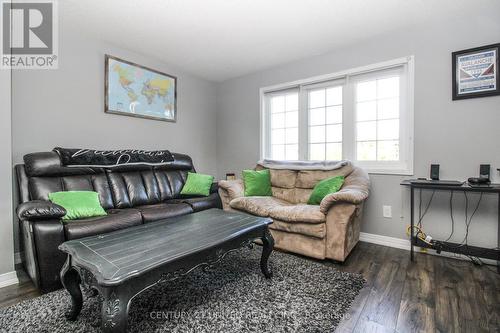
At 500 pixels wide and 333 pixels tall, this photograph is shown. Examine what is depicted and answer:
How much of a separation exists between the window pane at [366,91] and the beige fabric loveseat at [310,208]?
2.88ft

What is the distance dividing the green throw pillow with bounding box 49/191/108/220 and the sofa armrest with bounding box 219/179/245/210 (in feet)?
4.64

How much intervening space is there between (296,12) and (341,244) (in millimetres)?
2265

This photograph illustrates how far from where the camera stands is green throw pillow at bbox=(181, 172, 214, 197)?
311 cm

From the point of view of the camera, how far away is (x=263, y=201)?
2.83 meters

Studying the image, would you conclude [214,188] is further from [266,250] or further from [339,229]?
[339,229]

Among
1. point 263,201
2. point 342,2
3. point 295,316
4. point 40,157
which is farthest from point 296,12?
point 40,157

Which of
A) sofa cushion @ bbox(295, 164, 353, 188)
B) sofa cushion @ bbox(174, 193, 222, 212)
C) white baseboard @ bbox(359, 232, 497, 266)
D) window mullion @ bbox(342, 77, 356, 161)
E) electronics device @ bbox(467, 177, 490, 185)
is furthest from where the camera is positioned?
window mullion @ bbox(342, 77, 356, 161)

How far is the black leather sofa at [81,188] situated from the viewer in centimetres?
169

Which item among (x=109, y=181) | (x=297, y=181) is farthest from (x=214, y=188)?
(x=109, y=181)

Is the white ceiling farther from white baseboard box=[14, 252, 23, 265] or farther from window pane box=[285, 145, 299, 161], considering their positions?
white baseboard box=[14, 252, 23, 265]

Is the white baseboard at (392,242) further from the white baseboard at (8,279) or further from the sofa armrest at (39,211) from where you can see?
the white baseboard at (8,279)

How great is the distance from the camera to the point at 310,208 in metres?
2.42

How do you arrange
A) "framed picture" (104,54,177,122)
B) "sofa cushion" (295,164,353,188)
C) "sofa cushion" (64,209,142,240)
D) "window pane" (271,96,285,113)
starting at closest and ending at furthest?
"sofa cushion" (64,209,142,240), "sofa cushion" (295,164,353,188), "framed picture" (104,54,177,122), "window pane" (271,96,285,113)

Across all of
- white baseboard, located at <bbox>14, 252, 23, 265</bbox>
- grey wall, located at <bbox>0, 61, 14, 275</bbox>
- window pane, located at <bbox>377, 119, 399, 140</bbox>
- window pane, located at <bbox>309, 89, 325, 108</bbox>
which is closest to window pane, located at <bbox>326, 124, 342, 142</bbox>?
window pane, located at <bbox>309, 89, 325, 108</bbox>
